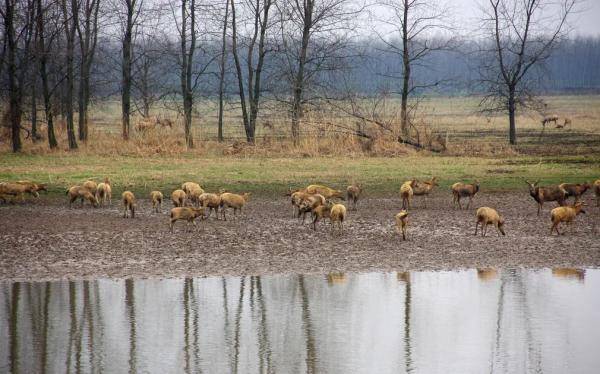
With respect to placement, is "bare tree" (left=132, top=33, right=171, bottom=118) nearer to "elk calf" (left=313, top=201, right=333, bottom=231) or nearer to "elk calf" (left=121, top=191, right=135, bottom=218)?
"elk calf" (left=121, top=191, right=135, bottom=218)

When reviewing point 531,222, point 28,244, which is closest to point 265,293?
point 28,244

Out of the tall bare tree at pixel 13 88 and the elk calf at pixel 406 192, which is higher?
the tall bare tree at pixel 13 88

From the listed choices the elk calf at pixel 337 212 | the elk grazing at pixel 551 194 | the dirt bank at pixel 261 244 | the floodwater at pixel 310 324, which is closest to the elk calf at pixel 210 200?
the dirt bank at pixel 261 244

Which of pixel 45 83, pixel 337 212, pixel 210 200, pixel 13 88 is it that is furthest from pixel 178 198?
pixel 45 83

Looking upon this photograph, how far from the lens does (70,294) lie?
504 inches

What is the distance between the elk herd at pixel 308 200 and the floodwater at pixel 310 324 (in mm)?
3361

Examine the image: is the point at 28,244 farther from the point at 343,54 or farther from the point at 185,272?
the point at 343,54

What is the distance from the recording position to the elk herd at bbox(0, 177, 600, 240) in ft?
57.7

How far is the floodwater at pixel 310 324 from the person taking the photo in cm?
993

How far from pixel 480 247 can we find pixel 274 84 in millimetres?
22209

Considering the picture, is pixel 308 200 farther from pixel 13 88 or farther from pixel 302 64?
pixel 13 88

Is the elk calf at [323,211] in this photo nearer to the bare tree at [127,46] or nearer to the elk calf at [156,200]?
the elk calf at [156,200]

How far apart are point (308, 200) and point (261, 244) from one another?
264 centimetres

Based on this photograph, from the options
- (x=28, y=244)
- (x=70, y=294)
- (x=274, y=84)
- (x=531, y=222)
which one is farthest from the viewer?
(x=274, y=84)
